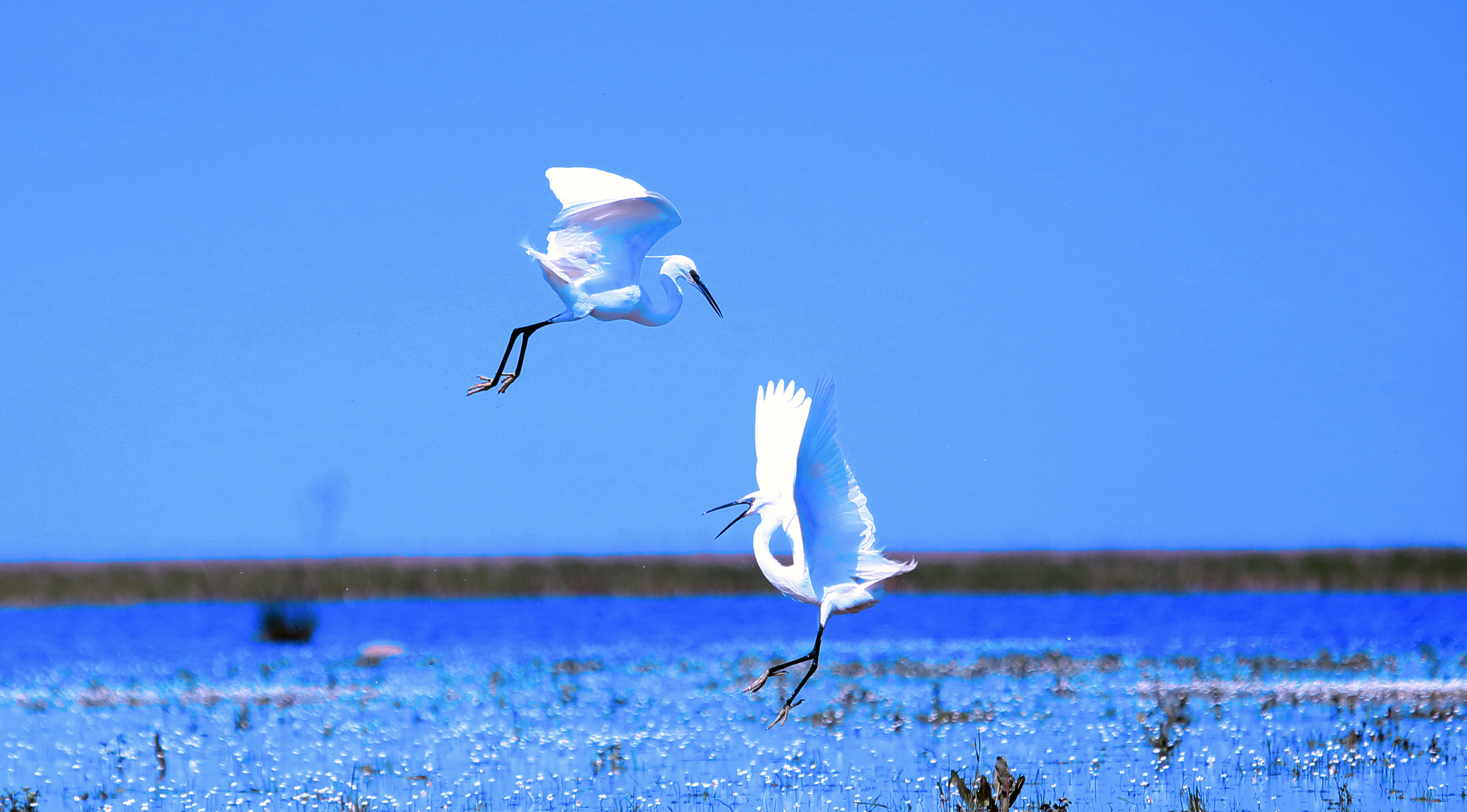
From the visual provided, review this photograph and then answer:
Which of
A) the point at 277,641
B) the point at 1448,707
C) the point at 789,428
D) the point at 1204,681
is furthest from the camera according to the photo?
the point at 277,641

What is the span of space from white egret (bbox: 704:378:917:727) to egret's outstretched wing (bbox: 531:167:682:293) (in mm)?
671

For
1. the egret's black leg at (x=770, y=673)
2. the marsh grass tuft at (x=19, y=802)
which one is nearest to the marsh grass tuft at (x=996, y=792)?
the egret's black leg at (x=770, y=673)

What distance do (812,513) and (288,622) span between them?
14.3 metres

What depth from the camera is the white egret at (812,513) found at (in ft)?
18.1

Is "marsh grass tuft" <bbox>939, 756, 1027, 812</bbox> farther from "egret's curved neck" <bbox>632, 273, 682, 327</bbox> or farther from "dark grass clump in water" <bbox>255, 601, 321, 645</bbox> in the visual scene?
"dark grass clump in water" <bbox>255, 601, 321, 645</bbox>

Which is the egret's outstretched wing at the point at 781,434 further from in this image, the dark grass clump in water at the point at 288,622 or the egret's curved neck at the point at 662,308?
the dark grass clump in water at the point at 288,622

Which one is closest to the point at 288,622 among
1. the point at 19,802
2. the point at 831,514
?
the point at 19,802

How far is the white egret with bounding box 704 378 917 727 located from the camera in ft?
18.1

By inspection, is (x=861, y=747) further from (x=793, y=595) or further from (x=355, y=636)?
(x=355, y=636)

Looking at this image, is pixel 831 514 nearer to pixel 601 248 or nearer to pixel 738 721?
pixel 601 248

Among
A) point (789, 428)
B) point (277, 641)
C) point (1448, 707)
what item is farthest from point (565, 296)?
point (277, 641)

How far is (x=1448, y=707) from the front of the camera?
11.2 meters

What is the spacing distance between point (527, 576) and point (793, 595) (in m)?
25.7

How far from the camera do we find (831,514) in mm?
5844
